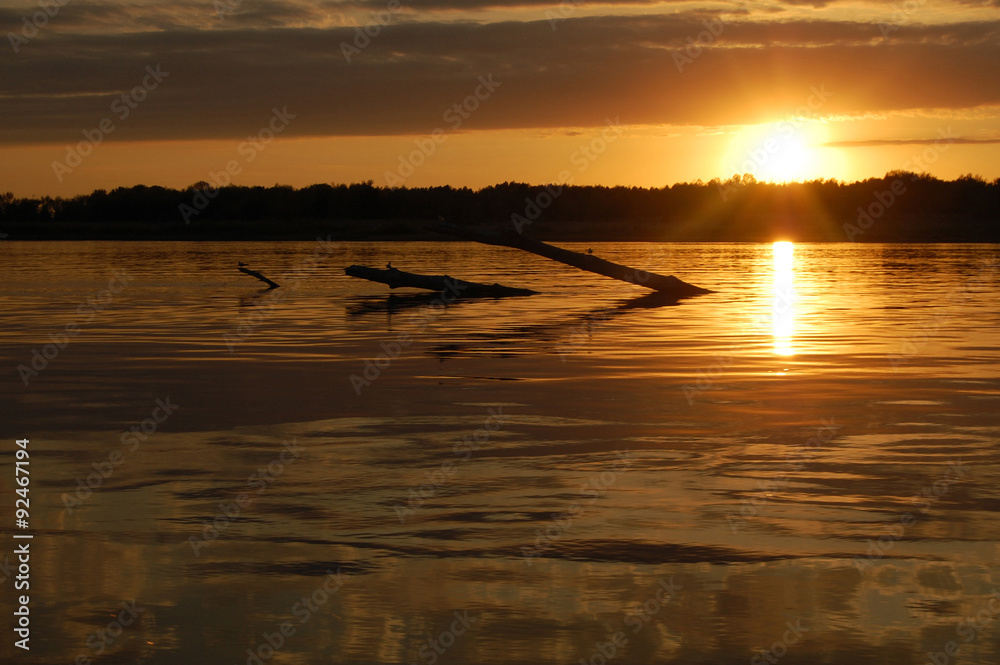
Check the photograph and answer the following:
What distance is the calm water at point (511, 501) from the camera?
5223 mm

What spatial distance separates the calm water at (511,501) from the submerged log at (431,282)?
39.3 feet

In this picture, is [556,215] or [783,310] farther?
[556,215]

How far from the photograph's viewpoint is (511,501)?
7.52 meters

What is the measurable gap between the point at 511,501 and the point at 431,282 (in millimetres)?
22490

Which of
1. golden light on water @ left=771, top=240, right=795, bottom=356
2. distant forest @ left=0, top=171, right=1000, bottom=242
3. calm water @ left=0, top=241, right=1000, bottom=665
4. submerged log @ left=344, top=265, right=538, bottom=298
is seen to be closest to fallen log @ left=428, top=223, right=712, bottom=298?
submerged log @ left=344, top=265, right=538, bottom=298

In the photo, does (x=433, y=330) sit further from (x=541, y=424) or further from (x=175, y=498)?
(x=175, y=498)

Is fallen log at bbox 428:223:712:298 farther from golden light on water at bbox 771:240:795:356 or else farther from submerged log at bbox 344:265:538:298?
golden light on water at bbox 771:240:795:356

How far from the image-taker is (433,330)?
20562 mm

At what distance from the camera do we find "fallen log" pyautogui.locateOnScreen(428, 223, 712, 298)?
27.3 m

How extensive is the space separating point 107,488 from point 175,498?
62cm

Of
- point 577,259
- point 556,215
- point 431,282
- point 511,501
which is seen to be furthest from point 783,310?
point 556,215

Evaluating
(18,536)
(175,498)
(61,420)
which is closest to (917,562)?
(175,498)

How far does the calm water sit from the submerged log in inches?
472

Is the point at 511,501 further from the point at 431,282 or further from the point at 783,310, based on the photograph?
the point at 431,282
